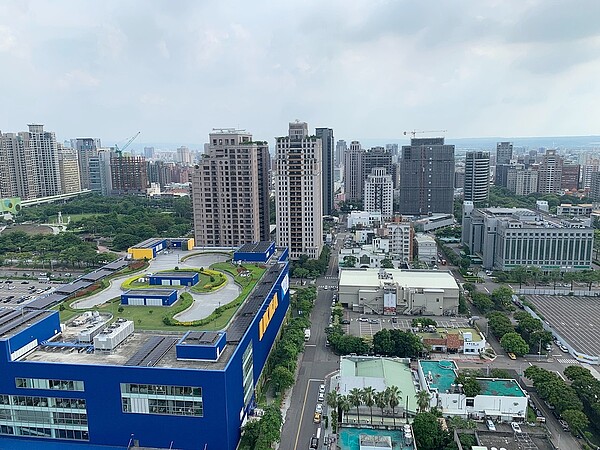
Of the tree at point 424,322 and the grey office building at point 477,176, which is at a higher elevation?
the grey office building at point 477,176

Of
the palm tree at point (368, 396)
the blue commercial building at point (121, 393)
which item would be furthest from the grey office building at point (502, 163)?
the blue commercial building at point (121, 393)

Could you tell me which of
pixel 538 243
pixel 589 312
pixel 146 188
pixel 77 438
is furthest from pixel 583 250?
pixel 146 188

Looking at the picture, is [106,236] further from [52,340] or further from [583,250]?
[583,250]

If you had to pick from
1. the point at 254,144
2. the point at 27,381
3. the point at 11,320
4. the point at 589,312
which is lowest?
the point at 589,312

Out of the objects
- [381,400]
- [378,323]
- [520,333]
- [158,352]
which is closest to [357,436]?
[381,400]

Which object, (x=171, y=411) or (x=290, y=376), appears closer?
(x=171, y=411)

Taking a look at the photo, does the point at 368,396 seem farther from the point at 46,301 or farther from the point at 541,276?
the point at 541,276

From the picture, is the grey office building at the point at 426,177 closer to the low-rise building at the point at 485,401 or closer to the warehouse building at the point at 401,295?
the warehouse building at the point at 401,295

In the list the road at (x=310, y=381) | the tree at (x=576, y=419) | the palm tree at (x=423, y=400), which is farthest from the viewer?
the road at (x=310, y=381)
